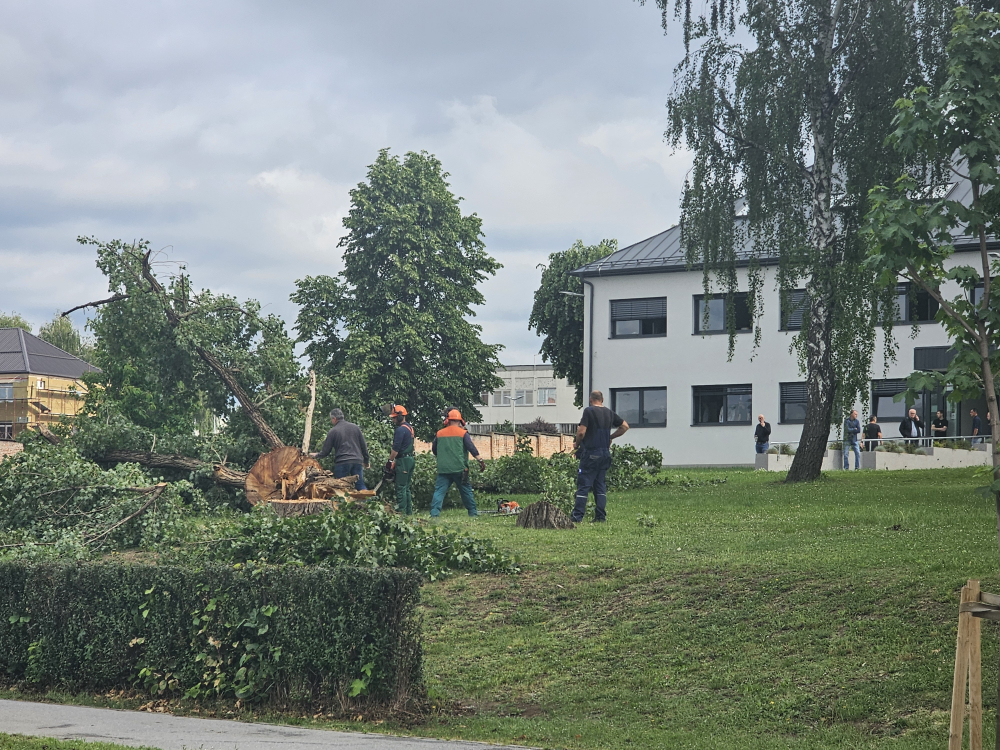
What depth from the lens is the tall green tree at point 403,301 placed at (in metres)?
36.4

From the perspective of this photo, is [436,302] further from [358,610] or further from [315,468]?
[358,610]

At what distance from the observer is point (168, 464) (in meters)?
16.6

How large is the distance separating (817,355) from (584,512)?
7.87m

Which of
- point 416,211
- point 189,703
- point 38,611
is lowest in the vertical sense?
point 189,703

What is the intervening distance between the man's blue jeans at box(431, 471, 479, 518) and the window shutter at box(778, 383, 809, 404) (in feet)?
69.9

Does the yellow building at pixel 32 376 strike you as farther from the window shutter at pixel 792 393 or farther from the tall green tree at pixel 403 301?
the window shutter at pixel 792 393

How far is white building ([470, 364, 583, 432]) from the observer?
72.2 metres

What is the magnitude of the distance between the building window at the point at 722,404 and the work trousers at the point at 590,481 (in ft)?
74.5

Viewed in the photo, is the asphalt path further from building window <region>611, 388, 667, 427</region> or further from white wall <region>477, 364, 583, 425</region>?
white wall <region>477, 364, 583, 425</region>

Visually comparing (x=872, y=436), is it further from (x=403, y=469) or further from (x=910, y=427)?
(x=403, y=469)

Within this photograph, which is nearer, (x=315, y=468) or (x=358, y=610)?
(x=358, y=610)

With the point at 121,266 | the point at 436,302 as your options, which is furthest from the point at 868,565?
the point at 436,302

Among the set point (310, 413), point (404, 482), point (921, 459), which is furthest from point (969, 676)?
point (921, 459)

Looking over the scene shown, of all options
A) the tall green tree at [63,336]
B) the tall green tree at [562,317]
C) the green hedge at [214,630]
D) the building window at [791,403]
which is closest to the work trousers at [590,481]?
the green hedge at [214,630]
